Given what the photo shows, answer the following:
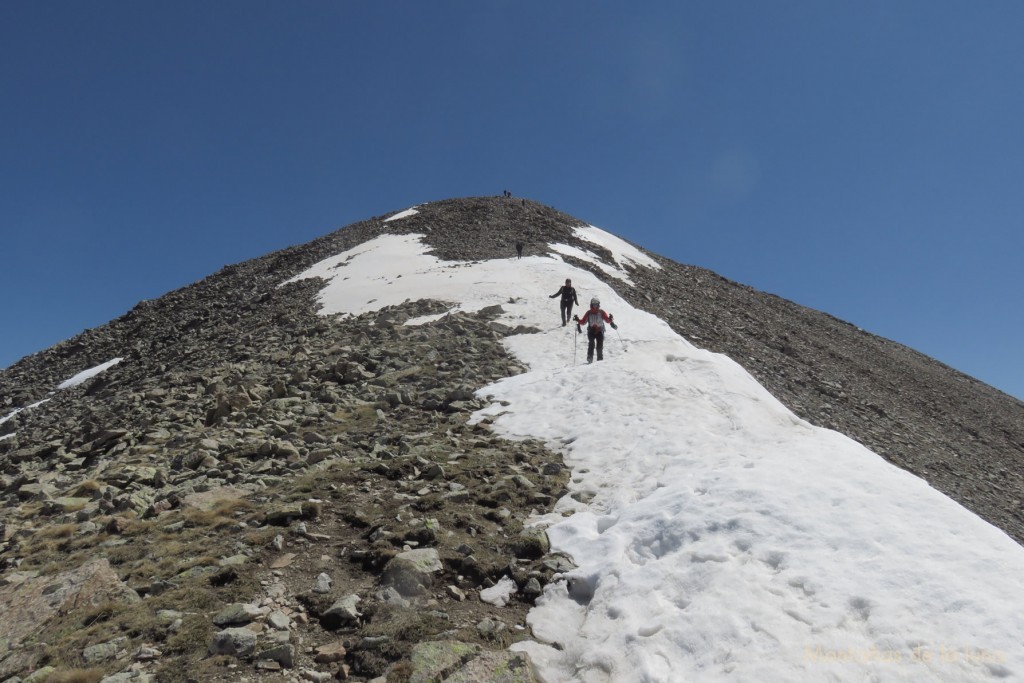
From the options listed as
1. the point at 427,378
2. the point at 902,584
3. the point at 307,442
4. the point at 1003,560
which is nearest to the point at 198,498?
the point at 307,442

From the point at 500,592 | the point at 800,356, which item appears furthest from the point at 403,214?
the point at 500,592

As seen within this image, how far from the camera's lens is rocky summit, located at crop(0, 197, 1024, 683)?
5426mm

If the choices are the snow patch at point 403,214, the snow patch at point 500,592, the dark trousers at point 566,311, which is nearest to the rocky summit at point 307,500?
the snow patch at point 500,592

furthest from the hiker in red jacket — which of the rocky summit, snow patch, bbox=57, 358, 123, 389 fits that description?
snow patch, bbox=57, 358, 123, 389

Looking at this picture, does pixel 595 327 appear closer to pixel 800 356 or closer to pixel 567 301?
pixel 567 301

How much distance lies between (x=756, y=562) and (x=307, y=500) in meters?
5.96

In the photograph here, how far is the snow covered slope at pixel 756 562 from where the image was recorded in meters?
5.15

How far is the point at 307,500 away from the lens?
8195mm

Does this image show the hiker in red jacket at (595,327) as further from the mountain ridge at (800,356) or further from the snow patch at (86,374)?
the snow patch at (86,374)

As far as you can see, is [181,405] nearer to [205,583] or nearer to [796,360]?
[205,583]

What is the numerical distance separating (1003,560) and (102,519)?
37.1ft

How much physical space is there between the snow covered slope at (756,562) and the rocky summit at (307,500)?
2.20 ft

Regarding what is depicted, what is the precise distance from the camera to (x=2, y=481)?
11.1 meters

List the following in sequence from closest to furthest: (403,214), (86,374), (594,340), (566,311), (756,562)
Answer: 1. (756,562)
2. (594,340)
3. (566,311)
4. (86,374)
5. (403,214)
